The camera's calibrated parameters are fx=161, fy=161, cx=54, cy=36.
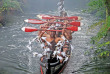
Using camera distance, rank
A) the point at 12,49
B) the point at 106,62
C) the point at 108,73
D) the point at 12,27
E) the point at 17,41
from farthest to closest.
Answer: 1. the point at 12,27
2. the point at 17,41
3. the point at 12,49
4. the point at 106,62
5. the point at 108,73

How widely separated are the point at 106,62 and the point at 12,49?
627 cm

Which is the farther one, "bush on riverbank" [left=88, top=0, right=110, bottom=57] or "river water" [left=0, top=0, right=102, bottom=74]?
"river water" [left=0, top=0, right=102, bottom=74]

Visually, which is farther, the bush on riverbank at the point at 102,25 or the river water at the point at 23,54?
the river water at the point at 23,54

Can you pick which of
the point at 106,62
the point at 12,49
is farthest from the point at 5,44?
the point at 106,62

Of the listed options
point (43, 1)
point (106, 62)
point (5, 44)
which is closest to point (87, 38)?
point (106, 62)

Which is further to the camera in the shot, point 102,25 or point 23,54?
point 23,54

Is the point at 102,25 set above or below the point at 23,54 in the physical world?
above

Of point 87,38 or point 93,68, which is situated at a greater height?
point 87,38

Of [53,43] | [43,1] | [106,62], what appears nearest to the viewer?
[53,43]

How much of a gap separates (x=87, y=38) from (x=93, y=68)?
5.48m

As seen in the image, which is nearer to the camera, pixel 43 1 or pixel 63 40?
pixel 63 40

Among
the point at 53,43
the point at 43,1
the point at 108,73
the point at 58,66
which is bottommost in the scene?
the point at 108,73

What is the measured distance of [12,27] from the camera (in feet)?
54.5

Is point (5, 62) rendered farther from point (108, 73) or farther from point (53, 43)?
point (108, 73)
